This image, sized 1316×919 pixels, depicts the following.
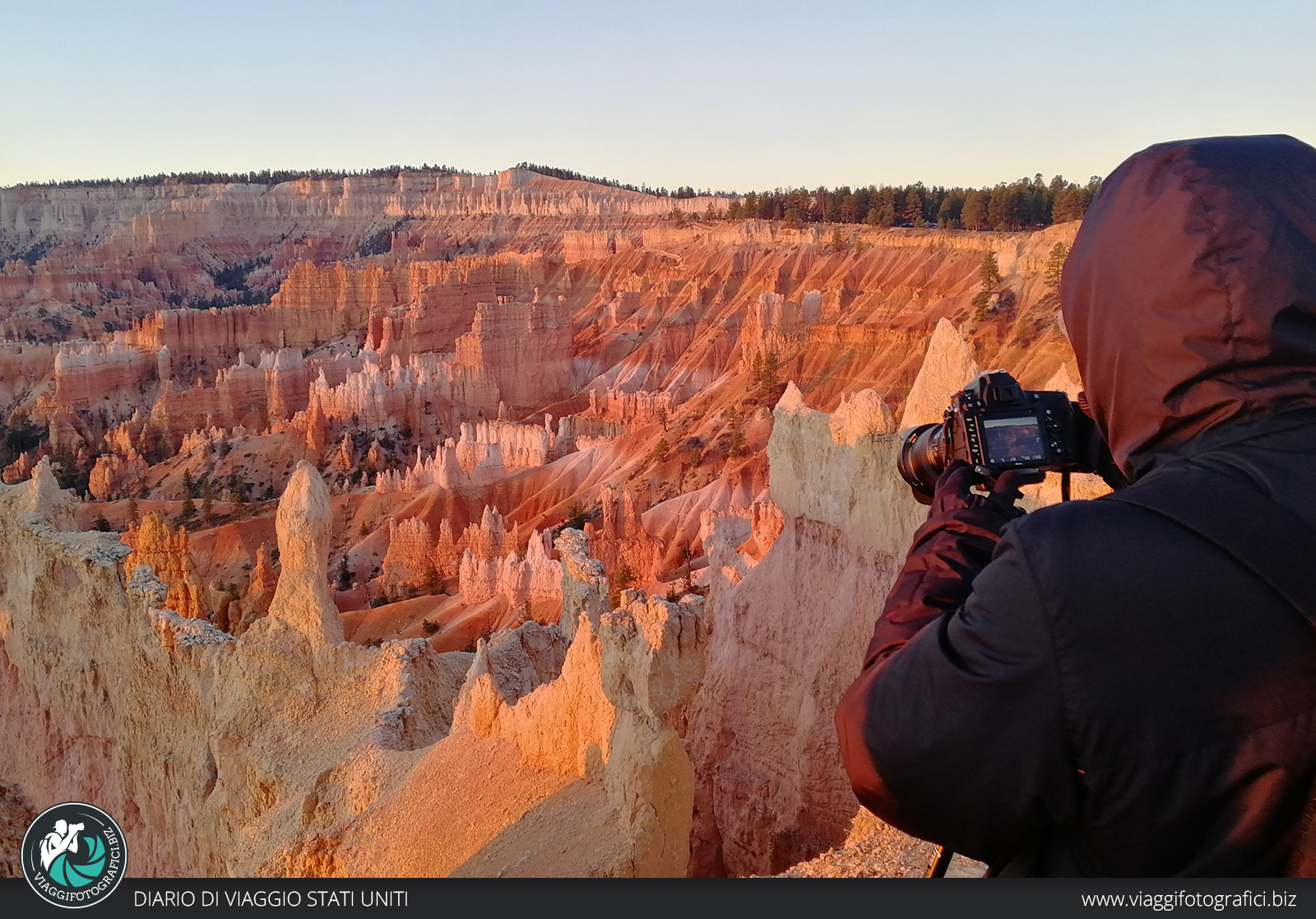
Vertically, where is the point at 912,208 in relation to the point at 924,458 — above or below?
above

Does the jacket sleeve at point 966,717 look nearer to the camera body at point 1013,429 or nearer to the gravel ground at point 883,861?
the camera body at point 1013,429

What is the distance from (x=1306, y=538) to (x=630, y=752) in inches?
206

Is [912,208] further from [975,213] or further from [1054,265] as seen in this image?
[1054,265]

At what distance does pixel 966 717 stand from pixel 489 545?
23.4m

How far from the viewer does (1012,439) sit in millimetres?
2002

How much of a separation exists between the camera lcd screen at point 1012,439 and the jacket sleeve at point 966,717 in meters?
0.34

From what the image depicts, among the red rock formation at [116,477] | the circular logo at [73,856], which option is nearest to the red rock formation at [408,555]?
the red rock formation at [116,477]

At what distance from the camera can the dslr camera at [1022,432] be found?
1982mm

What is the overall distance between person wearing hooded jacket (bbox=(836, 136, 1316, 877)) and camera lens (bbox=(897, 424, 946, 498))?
1.77ft

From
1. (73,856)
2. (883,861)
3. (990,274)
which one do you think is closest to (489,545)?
(883,861)

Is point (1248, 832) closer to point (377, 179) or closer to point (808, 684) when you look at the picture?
point (808, 684)

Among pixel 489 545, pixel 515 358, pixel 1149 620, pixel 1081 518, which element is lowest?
pixel 489 545

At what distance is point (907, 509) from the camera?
9867 millimetres

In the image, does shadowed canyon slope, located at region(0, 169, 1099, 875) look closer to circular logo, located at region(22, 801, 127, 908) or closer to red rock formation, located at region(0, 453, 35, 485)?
red rock formation, located at region(0, 453, 35, 485)
